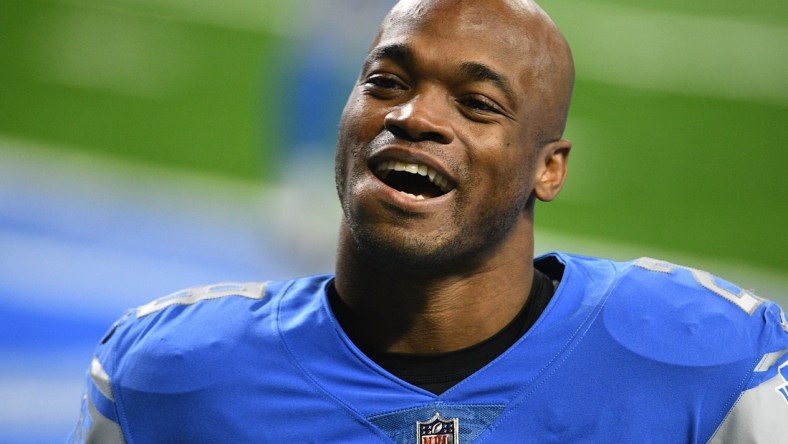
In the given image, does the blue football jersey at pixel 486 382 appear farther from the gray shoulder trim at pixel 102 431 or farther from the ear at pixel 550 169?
the ear at pixel 550 169

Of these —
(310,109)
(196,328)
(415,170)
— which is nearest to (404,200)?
(415,170)

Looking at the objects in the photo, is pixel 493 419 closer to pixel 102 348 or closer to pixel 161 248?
pixel 102 348

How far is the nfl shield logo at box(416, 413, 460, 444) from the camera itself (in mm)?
1986

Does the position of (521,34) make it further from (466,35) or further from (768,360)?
(768,360)

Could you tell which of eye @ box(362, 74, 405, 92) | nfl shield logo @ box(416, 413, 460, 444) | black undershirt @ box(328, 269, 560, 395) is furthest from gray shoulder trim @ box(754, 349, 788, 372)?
eye @ box(362, 74, 405, 92)

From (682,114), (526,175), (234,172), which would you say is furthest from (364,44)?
(526,175)

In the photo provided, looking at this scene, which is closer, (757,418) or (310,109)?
(757,418)

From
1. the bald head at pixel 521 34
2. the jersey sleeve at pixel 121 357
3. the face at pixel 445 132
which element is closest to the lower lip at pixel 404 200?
the face at pixel 445 132

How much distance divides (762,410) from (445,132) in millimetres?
657

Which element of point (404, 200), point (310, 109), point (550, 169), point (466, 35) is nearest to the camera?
point (404, 200)

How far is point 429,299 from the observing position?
81.4 inches

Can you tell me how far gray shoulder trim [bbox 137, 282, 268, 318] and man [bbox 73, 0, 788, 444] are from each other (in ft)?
0.05

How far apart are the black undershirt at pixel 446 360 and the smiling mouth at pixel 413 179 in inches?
9.6

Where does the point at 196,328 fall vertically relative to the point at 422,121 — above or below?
below
